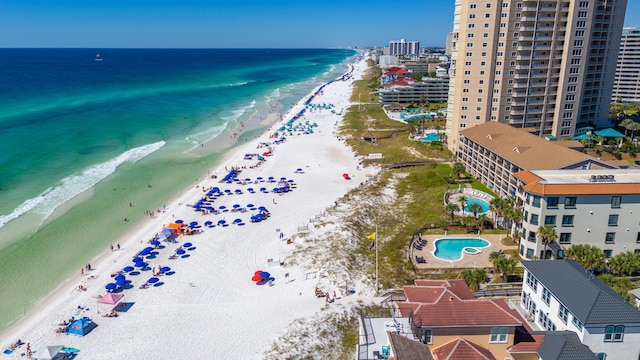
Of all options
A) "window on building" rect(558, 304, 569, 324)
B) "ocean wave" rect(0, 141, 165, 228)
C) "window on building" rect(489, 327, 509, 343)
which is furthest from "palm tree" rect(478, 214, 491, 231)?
"ocean wave" rect(0, 141, 165, 228)

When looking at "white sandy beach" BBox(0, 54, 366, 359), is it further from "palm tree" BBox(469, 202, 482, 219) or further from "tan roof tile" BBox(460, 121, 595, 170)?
"tan roof tile" BBox(460, 121, 595, 170)

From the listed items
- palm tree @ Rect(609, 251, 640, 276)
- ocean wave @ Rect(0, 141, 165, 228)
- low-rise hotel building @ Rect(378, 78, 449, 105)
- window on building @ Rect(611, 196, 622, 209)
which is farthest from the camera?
low-rise hotel building @ Rect(378, 78, 449, 105)

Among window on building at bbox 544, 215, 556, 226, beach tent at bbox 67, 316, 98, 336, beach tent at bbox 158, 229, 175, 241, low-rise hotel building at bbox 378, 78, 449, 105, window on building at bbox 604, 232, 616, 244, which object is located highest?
low-rise hotel building at bbox 378, 78, 449, 105

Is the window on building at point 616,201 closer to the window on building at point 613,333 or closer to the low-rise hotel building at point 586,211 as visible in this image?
the low-rise hotel building at point 586,211

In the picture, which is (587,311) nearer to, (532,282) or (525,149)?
(532,282)

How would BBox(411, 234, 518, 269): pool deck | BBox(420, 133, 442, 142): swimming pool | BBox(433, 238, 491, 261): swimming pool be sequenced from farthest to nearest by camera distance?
BBox(420, 133, 442, 142): swimming pool < BBox(433, 238, 491, 261): swimming pool < BBox(411, 234, 518, 269): pool deck

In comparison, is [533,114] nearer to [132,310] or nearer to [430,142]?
[430,142]

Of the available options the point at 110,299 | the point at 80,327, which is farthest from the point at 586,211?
the point at 80,327
